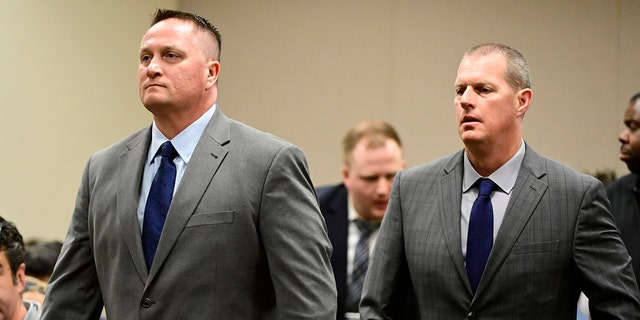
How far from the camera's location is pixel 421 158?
6.98 meters

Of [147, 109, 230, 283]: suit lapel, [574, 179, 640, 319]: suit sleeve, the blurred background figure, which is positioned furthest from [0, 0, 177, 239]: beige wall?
[574, 179, 640, 319]: suit sleeve

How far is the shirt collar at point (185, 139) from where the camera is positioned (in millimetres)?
2633

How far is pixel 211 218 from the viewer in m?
2.49

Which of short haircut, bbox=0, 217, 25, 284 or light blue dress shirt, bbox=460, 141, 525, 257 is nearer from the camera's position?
light blue dress shirt, bbox=460, 141, 525, 257

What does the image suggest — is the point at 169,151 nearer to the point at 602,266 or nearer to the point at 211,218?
the point at 211,218

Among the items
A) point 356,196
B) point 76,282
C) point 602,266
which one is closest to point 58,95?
point 356,196

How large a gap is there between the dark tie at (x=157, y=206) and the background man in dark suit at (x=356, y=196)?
151cm

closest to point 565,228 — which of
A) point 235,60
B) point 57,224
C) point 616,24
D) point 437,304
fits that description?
point 437,304

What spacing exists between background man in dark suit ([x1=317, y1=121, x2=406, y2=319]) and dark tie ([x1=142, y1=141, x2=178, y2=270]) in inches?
59.3

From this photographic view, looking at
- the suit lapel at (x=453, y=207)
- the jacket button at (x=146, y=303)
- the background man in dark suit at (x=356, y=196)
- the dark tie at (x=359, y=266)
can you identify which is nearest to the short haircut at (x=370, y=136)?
the background man in dark suit at (x=356, y=196)

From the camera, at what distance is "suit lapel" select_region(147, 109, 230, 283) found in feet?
8.10

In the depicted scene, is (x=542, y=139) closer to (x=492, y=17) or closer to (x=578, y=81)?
(x=578, y=81)

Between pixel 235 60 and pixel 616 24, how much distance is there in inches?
109

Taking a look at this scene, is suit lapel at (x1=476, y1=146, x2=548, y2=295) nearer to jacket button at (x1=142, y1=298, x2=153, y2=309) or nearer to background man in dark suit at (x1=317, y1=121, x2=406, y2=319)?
jacket button at (x1=142, y1=298, x2=153, y2=309)
